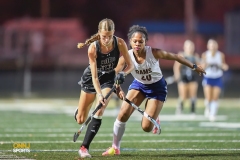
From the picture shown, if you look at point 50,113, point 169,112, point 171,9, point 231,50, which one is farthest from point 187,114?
point 171,9

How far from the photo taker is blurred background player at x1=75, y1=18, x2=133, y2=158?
893 cm

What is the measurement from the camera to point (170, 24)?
3844 centimetres

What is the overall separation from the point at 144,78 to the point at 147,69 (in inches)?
7.8

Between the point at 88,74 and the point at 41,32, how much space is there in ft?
85.4

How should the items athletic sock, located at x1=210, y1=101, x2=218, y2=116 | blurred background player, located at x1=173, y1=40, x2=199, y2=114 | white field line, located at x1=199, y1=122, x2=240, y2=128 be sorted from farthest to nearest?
blurred background player, located at x1=173, y1=40, x2=199, y2=114, athletic sock, located at x1=210, y1=101, x2=218, y2=116, white field line, located at x1=199, y1=122, x2=240, y2=128

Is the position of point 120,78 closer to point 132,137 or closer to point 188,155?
point 188,155

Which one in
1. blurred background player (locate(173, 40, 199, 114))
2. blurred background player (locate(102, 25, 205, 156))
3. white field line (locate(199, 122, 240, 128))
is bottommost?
white field line (locate(199, 122, 240, 128))

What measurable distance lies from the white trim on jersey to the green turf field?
38.0 inches

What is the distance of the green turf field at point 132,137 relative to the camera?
9234 millimetres

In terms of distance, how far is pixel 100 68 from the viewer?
30.3 ft

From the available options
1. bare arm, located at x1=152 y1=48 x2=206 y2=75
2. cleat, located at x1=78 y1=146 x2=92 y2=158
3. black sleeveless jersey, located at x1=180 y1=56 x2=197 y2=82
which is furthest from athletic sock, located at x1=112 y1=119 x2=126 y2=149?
black sleeveless jersey, located at x1=180 y1=56 x2=197 y2=82

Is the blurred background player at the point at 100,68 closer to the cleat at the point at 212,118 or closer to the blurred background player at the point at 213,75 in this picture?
the cleat at the point at 212,118

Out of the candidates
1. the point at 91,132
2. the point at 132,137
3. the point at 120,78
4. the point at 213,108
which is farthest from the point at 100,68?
the point at 213,108

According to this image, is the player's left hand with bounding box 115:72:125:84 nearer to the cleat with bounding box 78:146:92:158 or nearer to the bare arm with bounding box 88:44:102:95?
the bare arm with bounding box 88:44:102:95
